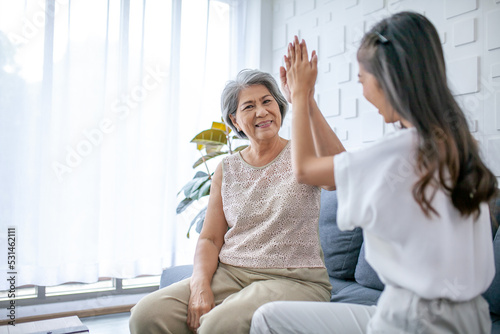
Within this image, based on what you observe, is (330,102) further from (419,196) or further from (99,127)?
(419,196)

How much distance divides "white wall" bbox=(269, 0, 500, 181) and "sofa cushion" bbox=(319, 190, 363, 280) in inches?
25.3

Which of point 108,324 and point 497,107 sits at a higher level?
point 497,107

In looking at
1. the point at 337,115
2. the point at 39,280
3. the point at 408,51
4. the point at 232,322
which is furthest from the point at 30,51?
the point at 408,51

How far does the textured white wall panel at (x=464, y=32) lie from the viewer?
2014 millimetres

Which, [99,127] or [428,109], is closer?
[428,109]

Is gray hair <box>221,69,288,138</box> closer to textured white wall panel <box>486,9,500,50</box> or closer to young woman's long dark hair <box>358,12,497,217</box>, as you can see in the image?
young woman's long dark hair <box>358,12,497,217</box>

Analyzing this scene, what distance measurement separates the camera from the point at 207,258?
4.95 feet

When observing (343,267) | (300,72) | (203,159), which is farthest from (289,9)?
(300,72)

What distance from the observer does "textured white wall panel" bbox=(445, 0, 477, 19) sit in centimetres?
202

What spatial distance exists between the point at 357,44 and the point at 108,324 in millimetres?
2238

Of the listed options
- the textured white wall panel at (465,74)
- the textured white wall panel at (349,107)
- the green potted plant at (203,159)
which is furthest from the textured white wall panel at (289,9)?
the textured white wall panel at (465,74)

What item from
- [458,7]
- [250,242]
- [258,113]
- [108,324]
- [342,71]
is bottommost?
[108,324]

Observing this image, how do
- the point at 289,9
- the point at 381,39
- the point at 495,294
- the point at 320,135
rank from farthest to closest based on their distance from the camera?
the point at 289,9 → the point at 495,294 → the point at 320,135 → the point at 381,39

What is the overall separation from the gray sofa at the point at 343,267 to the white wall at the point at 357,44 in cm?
65
